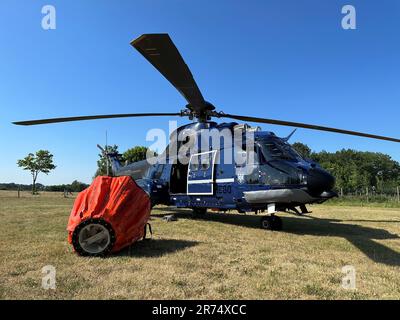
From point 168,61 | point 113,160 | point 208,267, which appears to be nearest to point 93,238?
point 208,267

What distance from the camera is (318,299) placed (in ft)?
12.8

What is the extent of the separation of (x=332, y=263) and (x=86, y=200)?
453 centimetres

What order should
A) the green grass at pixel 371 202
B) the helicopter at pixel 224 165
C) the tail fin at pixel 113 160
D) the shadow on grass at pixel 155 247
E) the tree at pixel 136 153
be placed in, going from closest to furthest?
the shadow on grass at pixel 155 247, the helicopter at pixel 224 165, the tail fin at pixel 113 160, the green grass at pixel 371 202, the tree at pixel 136 153

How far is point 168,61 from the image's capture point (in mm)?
7027

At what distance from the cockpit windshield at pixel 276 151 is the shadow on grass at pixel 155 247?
3.44m

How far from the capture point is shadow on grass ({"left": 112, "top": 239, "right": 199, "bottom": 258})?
6179mm

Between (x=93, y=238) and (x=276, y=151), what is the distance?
5.57 metres

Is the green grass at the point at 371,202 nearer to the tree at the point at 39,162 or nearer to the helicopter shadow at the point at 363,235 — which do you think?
the helicopter shadow at the point at 363,235

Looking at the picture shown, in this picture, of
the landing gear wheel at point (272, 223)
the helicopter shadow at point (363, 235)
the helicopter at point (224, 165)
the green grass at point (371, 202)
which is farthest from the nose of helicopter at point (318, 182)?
the green grass at point (371, 202)

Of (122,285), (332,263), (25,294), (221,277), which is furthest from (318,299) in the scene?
Result: (25,294)

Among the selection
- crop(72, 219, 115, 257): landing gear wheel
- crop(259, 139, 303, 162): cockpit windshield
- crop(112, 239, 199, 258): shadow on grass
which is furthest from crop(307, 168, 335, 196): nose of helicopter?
crop(72, 219, 115, 257): landing gear wheel

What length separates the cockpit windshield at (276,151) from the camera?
938 cm

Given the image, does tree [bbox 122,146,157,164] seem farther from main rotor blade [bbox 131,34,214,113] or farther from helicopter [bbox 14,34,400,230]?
main rotor blade [bbox 131,34,214,113]
